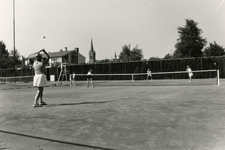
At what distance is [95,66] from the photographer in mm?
40000

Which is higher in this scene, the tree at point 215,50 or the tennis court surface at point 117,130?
the tree at point 215,50

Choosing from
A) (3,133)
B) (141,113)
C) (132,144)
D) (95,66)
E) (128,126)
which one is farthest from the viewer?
(95,66)

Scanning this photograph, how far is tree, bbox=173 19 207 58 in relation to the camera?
59188 millimetres

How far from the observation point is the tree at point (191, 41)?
194 feet

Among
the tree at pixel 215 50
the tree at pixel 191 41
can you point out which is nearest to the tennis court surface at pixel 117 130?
the tree at pixel 191 41

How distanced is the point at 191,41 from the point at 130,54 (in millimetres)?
18523

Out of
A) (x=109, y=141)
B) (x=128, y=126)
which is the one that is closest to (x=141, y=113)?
(x=128, y=126)

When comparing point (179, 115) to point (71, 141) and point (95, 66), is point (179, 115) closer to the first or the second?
point (71, 141)

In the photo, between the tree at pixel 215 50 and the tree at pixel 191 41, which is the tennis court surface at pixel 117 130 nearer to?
the tree at pixel 191 41

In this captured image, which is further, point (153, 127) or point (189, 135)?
point (153, 127)

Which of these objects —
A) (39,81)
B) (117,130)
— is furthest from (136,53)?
(117,130)

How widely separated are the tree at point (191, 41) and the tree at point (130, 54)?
12303mm

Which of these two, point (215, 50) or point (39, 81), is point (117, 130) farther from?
point (215, 50)

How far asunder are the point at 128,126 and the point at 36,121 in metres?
2.44
